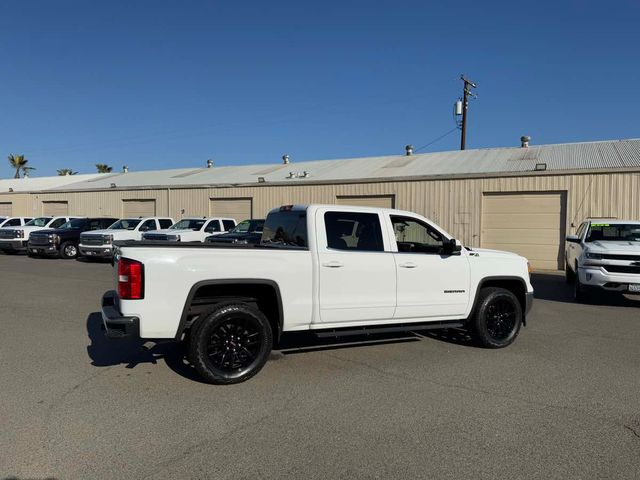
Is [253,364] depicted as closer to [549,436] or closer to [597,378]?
[549,436]

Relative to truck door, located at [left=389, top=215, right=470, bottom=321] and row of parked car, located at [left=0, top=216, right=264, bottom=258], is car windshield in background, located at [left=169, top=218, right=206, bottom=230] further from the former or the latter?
truck door, located at [left=389, top=215, right=470, bottom=321]

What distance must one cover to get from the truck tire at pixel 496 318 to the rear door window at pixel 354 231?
1.70 meters

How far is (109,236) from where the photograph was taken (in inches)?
712

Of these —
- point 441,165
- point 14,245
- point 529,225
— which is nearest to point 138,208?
point 14,245

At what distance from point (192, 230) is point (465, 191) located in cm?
1079

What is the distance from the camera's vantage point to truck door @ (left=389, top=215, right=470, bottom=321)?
5.86 metres

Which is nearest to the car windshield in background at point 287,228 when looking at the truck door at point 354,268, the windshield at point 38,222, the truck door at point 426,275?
the truck door at point 354,268

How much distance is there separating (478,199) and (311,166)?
39.9ft

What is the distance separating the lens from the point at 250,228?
17812 mm

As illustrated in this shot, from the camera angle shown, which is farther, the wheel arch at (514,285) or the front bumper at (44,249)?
the front bumper at (44,249)

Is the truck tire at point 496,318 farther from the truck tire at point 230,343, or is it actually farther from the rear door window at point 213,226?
the rear door window at point 213,226

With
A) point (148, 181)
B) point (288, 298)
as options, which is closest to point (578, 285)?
point (288, 298)

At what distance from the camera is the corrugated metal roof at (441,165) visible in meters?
19.2

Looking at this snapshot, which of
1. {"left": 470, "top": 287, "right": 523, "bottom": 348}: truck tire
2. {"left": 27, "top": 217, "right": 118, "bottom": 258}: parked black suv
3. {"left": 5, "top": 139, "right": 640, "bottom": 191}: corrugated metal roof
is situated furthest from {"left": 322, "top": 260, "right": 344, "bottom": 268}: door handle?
{"left": 27, "top": 217, "right": 118, "bottom": 258}: parked black suv
